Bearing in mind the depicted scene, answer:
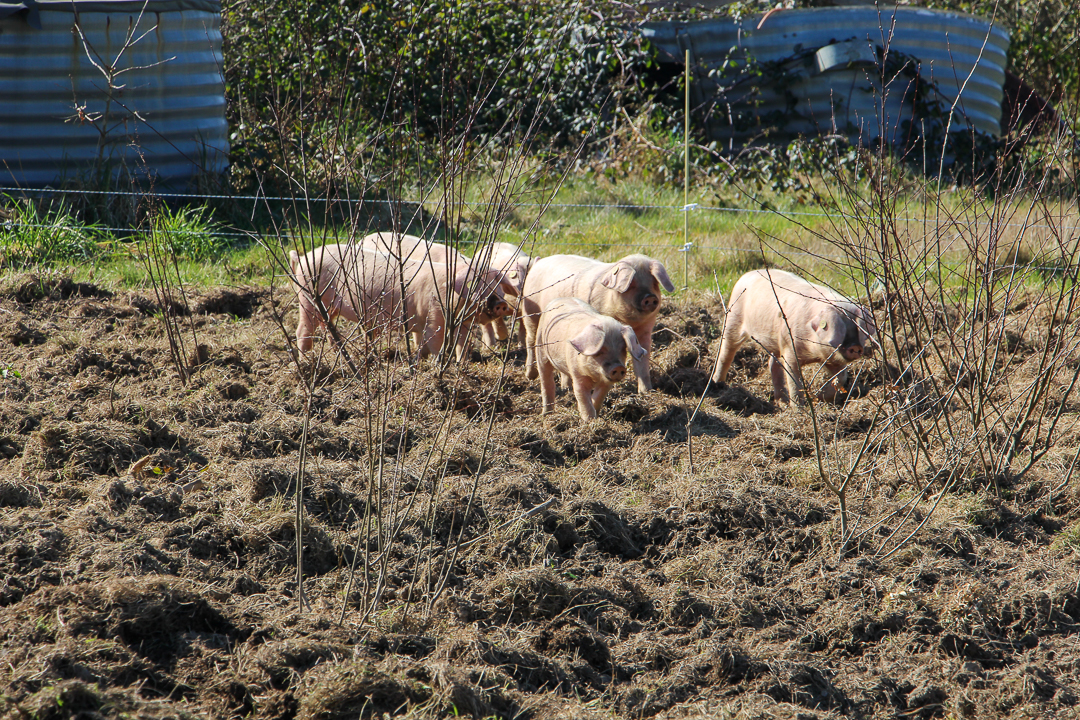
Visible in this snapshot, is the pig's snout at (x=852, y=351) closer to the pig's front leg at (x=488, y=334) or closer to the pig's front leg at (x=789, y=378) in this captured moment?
the pig's front leg at (x=789, y=378)

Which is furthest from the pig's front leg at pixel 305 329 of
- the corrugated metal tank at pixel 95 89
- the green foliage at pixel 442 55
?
the green foliage at pixel 442 55

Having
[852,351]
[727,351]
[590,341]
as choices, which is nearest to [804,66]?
[727,351]

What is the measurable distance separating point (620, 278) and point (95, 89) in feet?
19.5

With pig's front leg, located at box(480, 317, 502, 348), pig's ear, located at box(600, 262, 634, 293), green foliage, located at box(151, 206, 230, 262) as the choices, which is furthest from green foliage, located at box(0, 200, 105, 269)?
pig's ear, located at box(600, 262, 634, 293)

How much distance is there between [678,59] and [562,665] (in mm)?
9381

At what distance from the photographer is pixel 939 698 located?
119 inches

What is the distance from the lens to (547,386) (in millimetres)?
5305

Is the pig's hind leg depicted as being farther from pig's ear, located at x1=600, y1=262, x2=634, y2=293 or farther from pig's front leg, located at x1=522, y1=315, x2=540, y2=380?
pig's front leg, located at x1=522, y1=315, x2=540, y2=380

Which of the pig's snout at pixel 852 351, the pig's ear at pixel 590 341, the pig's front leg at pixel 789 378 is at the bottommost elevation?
the pig's front leg at pixel 789 378

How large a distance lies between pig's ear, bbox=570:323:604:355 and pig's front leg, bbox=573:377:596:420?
0.24 meters

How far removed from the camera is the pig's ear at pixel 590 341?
4867 mm

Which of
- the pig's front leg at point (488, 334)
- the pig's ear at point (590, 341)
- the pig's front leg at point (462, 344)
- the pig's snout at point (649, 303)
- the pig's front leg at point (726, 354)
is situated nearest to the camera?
the pig's front leg at point (462, 344)

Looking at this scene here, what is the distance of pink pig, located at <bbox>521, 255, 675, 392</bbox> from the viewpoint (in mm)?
5629

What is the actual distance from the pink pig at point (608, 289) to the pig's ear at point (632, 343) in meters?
0.22
